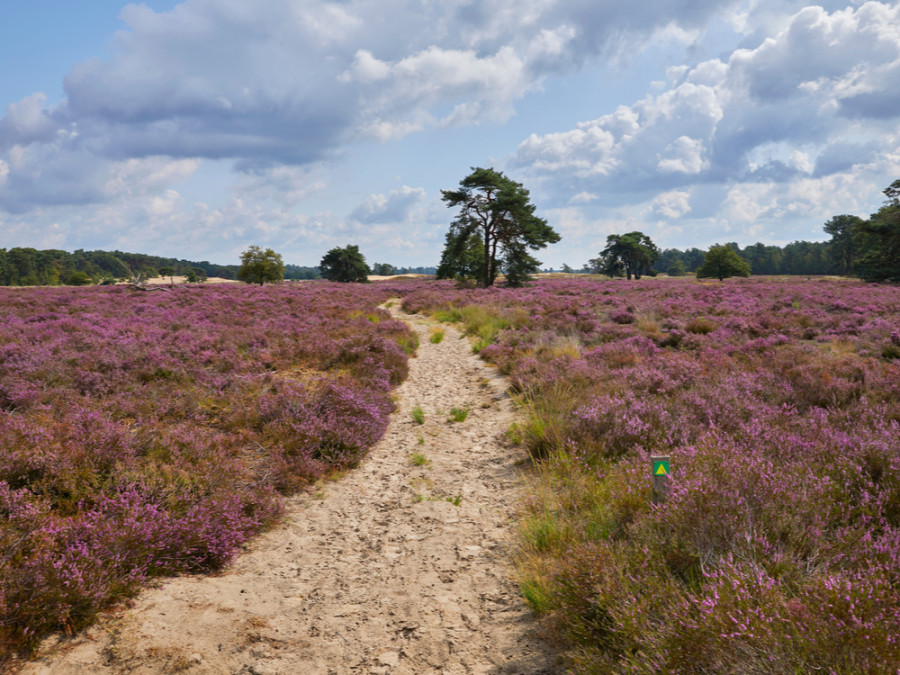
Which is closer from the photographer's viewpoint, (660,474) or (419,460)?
(660,474)

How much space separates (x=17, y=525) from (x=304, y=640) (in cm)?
255

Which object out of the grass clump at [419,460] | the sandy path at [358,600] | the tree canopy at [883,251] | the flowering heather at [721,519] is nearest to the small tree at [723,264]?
the tree canopy at [883,251]

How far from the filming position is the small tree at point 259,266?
54.8m

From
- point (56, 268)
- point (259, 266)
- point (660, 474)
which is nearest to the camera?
point (660, 474)

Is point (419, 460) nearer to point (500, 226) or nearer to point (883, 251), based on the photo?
point (500, 226)

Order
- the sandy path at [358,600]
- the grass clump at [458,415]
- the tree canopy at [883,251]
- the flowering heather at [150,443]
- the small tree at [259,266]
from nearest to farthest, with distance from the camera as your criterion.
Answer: the sandy path at [358,600], the flowering heather at [150,443], the grass clump at [458,415], the tree canopy at [883,251], the small tree at [259,266]

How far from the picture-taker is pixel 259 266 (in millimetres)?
Answer: 54906

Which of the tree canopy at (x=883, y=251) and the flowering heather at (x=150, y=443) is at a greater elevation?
the tree canopy at (x=883, y=251)

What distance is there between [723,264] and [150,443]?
257 feet

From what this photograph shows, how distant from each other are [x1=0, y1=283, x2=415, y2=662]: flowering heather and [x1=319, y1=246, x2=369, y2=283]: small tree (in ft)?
241

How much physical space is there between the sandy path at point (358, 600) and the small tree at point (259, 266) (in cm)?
5501

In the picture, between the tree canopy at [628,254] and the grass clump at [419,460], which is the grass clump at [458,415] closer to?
the grass clump at [419,460]

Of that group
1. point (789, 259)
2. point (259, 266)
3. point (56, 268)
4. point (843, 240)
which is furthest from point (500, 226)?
point (56, 268)

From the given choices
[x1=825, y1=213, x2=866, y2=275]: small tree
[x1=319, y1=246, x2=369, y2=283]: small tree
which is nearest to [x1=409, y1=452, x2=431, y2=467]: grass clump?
[x1=319, y1=246, x2=369, y2=283]: small tree
